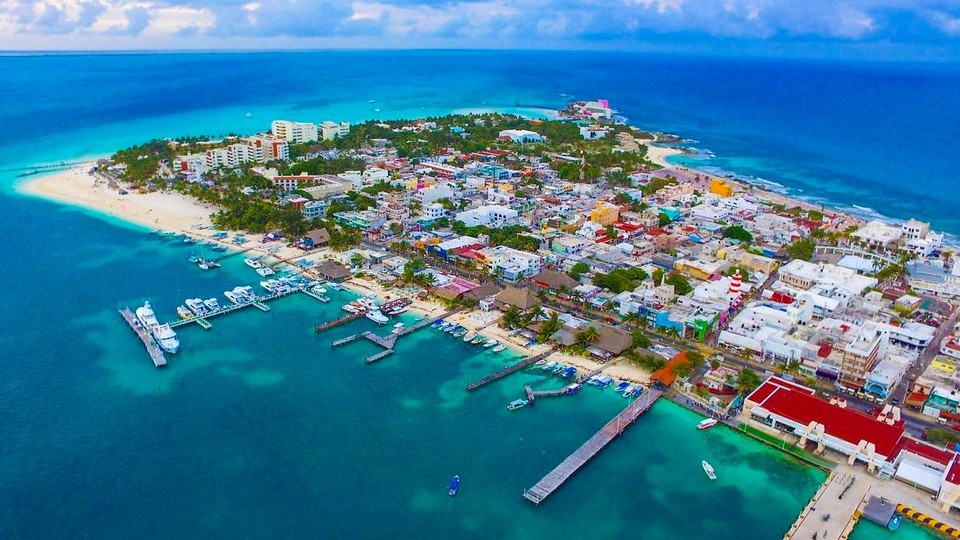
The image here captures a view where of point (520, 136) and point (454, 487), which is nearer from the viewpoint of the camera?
point (454, 487)

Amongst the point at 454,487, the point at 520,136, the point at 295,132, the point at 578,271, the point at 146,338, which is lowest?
the point at 146,338

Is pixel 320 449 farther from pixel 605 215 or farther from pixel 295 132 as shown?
pixel 295 132

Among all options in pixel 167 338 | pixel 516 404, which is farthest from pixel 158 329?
pixel 516 404

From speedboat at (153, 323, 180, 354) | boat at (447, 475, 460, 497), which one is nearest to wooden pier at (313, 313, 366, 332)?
speedboat at (153, 323, 180, 354)

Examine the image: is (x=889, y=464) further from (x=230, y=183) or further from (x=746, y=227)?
(x=230, y=183)

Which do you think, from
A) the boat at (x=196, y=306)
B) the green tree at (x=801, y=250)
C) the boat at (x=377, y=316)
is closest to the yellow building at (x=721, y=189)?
the green tree at (x=801, y=250)

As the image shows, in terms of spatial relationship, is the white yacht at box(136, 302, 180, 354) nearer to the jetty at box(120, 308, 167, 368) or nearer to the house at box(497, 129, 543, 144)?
the jetty at box(120, 308, 167, 368)

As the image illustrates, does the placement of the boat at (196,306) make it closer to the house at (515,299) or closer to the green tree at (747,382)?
the house at (515,299)
